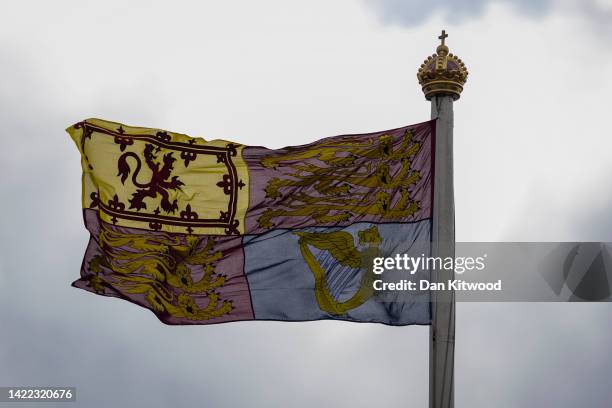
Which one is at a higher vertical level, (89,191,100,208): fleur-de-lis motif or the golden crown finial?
the golden crown finial

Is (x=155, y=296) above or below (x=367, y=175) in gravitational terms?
below

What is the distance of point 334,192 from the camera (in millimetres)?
24625

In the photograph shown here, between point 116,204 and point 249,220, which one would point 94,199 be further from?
point 249,220

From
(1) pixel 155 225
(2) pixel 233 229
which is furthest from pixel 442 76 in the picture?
(1) pixel 155 225

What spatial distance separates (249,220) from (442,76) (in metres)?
4.48

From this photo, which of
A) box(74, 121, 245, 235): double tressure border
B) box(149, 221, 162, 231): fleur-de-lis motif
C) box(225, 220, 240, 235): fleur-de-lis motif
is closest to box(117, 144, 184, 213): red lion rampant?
box(74, 121, 245, 235): double tressure border

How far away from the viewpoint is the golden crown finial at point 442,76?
78.7ft

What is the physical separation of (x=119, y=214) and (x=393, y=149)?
5.17 m

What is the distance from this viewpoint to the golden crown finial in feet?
78.7

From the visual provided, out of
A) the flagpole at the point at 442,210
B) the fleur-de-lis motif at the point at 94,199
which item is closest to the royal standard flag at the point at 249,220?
the fleur-de-lis motif at the point at 94,199

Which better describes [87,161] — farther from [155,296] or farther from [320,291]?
[320,291]

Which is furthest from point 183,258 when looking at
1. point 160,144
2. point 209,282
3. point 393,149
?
point 393,149

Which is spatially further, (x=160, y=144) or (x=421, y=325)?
(x=160, y=144)

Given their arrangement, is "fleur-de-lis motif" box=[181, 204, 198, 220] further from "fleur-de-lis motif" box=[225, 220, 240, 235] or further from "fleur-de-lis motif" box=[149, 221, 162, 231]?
"fleur-de-lis motif" box=[225, 220, 240, 235]
